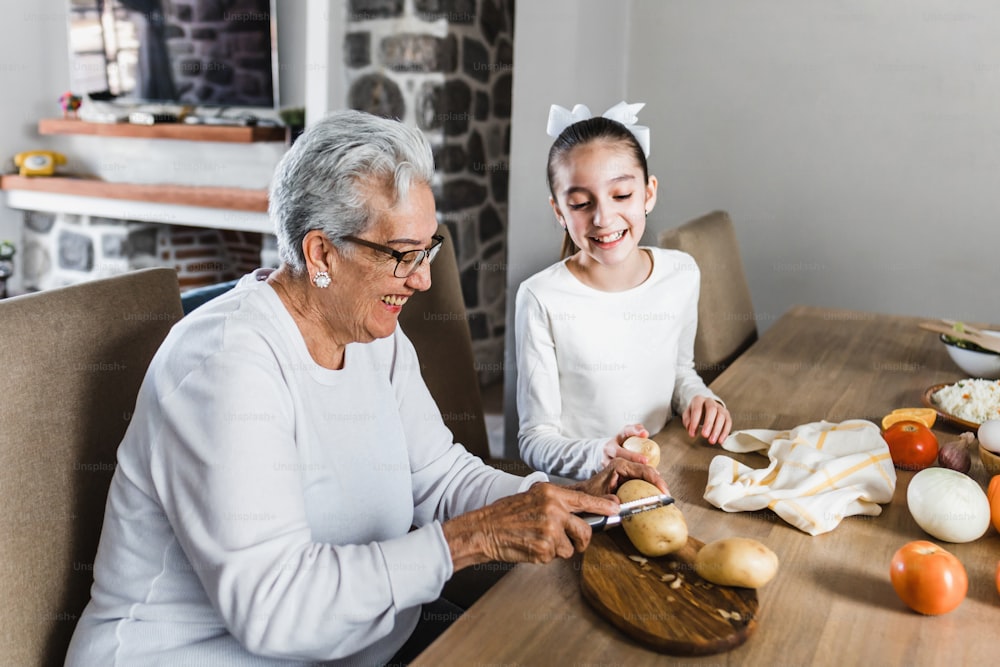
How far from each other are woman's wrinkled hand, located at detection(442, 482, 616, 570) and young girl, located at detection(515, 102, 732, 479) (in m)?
0.50

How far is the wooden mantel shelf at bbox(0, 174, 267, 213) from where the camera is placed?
412 cm

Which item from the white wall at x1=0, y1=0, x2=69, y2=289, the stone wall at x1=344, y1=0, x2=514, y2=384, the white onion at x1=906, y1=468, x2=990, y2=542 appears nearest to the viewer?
the white onion at x1=906, y1=468, x2=990, y2=542

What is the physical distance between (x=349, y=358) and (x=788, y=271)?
2.45 m

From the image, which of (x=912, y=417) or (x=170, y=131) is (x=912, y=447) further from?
(x=170, y=131)

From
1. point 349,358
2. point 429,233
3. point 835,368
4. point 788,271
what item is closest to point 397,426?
point 349,358

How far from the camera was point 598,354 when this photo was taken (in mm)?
1798

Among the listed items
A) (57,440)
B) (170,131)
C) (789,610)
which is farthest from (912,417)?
(170,131)

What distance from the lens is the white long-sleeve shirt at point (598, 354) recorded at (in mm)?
1752

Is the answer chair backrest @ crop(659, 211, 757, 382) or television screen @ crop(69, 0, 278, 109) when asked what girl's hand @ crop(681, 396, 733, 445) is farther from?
television screen @ crop(69, 0, 278, 109)

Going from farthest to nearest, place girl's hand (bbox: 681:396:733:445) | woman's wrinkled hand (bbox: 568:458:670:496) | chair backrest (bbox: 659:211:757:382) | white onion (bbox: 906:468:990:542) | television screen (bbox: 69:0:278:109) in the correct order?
television screen (bbox: 69:0:278:109) → chair backrest (bbox: 659:211:757:382) → girl's hand (bbox: 681:396:733:445) → woman's wrinkled hand (bbox: 568:458:670:496) → white onion (bbox: 906:468:990:542)

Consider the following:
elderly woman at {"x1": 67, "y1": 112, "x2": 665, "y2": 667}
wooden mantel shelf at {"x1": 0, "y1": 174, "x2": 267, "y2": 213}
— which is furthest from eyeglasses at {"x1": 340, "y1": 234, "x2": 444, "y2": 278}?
wooden mantel shelf at {"x1": 0, "y1": 174, "x2": 267, "y2": 213}

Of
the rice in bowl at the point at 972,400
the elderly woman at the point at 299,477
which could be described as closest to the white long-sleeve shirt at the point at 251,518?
the elderly woman at the point at 299,477

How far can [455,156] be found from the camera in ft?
12.4

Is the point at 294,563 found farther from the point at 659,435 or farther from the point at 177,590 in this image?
the point at 659,435
